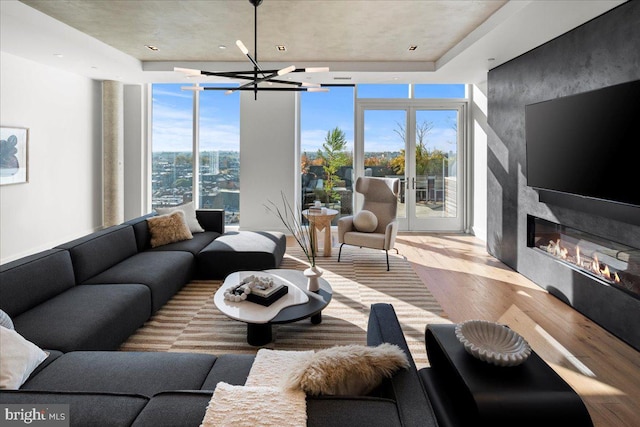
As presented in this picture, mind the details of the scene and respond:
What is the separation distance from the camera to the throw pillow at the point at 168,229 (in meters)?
4.39

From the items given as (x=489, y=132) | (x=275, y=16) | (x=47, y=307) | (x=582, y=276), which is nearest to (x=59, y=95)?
(x=275, y=16)

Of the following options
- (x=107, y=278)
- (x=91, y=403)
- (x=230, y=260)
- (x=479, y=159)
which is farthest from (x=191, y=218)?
(x=479, y=159)

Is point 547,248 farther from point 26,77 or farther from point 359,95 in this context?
point 26,77

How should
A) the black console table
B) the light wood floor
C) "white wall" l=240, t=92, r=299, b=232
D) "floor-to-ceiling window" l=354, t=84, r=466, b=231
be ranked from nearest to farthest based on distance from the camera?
the black console table → the light wood floor → "white wall" l=240, t=92, r=299, b=232 → "floor-to-ceiling window" l=354, t=84, r=466, b=231

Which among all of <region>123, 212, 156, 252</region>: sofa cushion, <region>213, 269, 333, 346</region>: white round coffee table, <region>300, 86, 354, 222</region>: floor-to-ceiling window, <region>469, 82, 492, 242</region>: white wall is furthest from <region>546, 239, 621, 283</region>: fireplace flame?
<region>123, 212, 156, 252</region>: sofa cushion

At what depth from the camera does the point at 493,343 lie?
5.58 ft

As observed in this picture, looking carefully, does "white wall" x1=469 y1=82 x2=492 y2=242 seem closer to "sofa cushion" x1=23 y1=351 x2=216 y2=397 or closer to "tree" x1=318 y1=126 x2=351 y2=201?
"tree" x1=318 y1=126 x2=351 y2=201

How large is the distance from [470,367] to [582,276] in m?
2.48

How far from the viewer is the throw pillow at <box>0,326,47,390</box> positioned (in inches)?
61.4

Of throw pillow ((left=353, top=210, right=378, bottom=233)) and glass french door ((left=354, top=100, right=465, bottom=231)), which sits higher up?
glass french door ((left=354, top=100, right=465, bottom=231))

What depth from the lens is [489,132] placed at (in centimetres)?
528

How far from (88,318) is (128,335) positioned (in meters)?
0.43

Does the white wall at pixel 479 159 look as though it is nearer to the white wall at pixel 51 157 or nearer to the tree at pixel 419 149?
the tree at pixel 419 149

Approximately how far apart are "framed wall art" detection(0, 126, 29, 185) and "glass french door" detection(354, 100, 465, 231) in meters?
4.95
